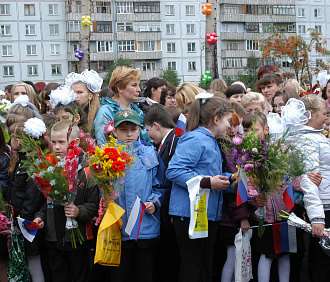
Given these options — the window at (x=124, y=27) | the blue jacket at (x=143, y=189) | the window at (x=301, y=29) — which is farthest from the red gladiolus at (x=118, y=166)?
the window at (x=301, y=29)

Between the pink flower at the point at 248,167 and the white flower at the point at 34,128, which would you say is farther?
the white flower at the point at 34,128

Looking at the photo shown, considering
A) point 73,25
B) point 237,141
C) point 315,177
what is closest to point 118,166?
point 237,141

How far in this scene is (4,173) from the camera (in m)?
5.30

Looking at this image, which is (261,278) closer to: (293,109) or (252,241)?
(252,241)

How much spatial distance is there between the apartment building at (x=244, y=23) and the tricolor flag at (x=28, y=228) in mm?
52172

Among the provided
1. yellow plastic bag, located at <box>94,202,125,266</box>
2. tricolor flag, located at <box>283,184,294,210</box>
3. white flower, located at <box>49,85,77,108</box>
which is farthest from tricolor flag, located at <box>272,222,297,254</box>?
white flower, located at <box>49,85,77,108</box>

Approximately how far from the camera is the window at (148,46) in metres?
53.8

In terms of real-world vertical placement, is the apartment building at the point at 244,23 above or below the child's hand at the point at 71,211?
above

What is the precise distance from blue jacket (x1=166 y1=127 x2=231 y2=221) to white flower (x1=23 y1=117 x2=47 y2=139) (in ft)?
4.96

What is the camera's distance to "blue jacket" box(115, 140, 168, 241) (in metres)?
4.63

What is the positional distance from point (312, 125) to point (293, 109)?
37cm

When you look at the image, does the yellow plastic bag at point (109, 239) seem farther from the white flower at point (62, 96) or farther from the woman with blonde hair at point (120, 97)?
the white flower at point (62, 96)

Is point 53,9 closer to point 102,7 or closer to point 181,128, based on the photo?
point 102,7

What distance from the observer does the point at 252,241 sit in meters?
5.21
